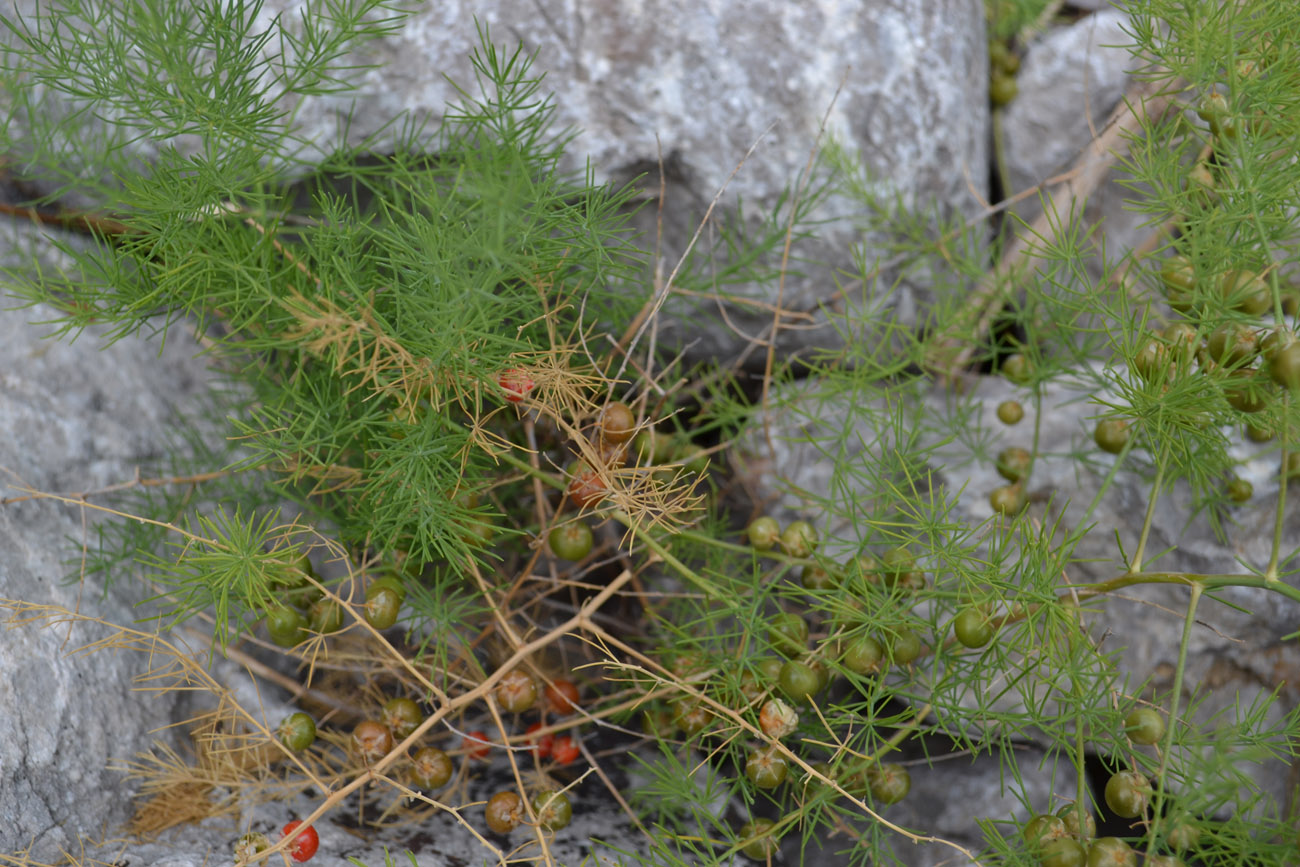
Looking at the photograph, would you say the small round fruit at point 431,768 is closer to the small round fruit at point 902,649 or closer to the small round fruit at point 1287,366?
the small round fruit at point 902,649

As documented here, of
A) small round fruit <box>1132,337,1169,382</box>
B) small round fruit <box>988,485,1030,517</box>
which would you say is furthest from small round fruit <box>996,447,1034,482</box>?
small round fruit <box>1132,337,1169,382</box>

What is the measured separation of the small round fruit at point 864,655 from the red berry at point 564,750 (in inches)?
18.0

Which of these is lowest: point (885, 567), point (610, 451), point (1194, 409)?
point (885, 567)

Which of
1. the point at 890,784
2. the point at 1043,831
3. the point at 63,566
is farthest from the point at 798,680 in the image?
the point at 63,566

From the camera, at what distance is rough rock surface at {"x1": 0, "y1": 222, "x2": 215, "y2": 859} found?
1290 millimetres

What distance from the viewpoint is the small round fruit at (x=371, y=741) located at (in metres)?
1.30

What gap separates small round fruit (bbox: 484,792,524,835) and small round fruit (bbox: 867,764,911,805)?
→ 1.63ft

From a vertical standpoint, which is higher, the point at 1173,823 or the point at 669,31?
the point at 669,31

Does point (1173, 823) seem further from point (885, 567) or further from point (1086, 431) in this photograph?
point (1086, 431)

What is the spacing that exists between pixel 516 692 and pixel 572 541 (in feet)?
0.76

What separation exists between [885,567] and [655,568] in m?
0.53

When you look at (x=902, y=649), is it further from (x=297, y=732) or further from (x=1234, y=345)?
(x=297, y=732)

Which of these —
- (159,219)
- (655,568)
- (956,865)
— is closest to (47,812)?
(159,219)

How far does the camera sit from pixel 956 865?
1460 millimetres
